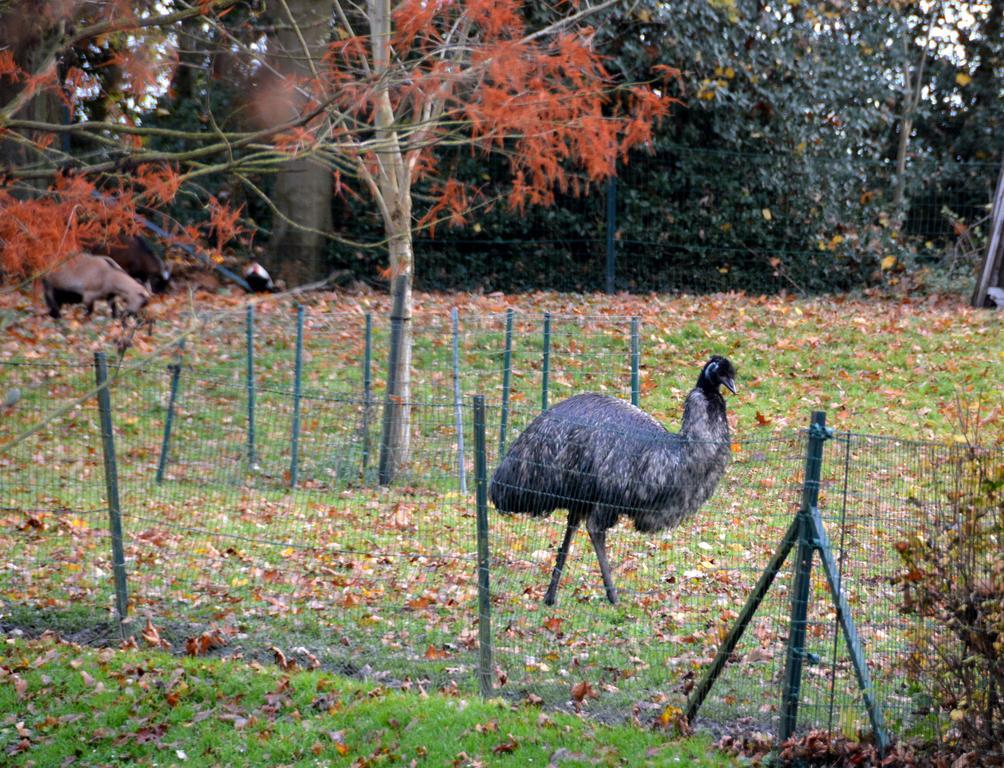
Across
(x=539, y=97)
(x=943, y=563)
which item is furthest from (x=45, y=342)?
(x=943, y=563)

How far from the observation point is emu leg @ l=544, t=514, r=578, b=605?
298 inches

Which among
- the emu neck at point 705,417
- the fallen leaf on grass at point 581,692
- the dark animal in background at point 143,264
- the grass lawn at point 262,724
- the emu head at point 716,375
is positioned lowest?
the grass lawn at point 262,724

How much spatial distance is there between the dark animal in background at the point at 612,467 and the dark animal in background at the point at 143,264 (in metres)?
11.9

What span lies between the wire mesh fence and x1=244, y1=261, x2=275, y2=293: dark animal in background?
527 centimetres

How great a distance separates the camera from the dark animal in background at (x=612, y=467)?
7.43 metres

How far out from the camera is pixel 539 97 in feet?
25.5

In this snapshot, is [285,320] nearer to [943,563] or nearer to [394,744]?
[394,744]

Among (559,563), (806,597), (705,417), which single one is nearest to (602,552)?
(559,563)

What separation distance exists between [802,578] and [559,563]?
2410mm

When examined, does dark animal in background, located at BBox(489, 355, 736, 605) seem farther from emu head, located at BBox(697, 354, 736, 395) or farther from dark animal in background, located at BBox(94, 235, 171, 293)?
dark animal in background, located at BBox(94, 235, 171, 293)

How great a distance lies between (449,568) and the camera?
8.22m

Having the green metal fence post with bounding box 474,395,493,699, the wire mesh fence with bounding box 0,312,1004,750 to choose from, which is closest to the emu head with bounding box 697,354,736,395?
the wire mesh fence with bounding box 0,312,1004,750

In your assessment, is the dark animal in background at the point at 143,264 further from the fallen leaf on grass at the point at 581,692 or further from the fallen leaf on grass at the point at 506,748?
the fallen leaf on grass at the point at 506,748

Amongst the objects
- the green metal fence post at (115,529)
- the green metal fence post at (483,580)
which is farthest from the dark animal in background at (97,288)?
the green metal fence post at (483,580)
